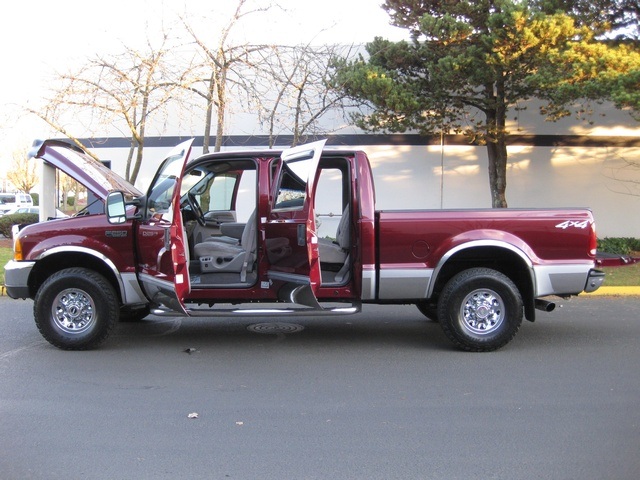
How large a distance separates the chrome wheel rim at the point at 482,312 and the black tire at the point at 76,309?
12.2 ft

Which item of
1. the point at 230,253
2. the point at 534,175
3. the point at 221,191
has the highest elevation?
the point at 534,175

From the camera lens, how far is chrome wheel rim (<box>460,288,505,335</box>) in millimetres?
6684

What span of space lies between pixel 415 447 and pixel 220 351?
3.14 m

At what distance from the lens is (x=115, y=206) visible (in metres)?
6.55

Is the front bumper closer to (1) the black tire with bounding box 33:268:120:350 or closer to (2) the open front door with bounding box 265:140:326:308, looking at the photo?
(1) the black tire with bounding box 33:268:120:350

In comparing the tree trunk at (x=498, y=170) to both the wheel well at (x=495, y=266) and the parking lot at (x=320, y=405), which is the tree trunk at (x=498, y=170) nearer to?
the parking lot at (x=320, y=405)

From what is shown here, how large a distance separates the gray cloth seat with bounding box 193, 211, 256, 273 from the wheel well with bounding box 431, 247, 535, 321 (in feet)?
6.80

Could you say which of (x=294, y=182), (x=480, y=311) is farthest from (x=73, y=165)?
(x=480, y=311)

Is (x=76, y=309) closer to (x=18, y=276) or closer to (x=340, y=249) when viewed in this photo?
(x=18, y=276)

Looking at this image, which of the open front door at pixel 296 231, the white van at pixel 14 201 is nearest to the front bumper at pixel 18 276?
the open front door at pixel 296 231

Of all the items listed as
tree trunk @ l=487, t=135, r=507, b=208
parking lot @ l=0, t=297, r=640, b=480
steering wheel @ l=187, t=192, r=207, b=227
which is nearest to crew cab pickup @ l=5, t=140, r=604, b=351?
parking lot @ l=0, t=297, r=640, b=480

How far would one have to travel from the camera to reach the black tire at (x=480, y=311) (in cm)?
662

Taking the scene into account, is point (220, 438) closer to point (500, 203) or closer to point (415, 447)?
point (415, 447)

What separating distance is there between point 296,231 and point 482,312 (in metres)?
2.16
